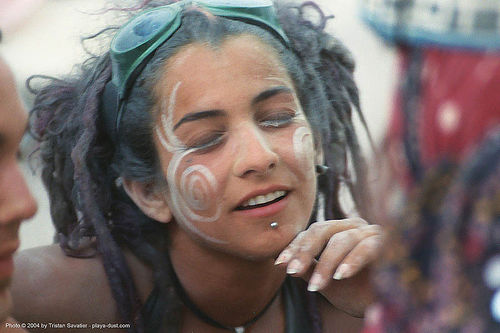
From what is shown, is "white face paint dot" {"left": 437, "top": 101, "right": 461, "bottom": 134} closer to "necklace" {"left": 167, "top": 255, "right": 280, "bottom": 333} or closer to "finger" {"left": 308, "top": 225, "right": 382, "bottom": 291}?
"finger" {"left": 308, "top": 225, "right": 382, "bottom": 291}

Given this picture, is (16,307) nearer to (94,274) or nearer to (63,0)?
(94,274)

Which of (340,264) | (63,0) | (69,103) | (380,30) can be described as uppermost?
(380,30)

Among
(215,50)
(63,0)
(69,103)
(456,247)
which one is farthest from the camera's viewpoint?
(63,0)

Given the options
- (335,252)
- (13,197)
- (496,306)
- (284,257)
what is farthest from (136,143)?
(496,306)

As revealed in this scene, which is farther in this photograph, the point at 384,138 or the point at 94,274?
the point at 94,274

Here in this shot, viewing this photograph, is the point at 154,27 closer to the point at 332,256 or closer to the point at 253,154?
the point at 253,154

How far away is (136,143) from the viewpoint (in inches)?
102

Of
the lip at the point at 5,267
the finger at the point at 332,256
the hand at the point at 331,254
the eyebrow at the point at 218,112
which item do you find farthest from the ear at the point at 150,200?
the lip at the point at 5,267

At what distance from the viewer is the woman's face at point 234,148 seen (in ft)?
7.50

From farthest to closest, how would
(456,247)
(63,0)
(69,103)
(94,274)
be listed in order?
(63,0)
(69,103)
(94,274)
(456,247)

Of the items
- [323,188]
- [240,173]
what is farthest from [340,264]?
[323,188]

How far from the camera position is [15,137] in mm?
1673

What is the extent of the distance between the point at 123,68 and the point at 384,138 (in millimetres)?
1453

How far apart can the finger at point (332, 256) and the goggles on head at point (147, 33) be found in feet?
2.59
